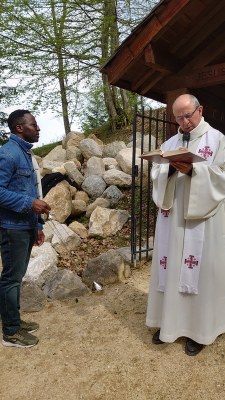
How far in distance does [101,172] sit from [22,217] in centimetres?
557

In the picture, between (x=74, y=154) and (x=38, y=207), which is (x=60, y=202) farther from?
(x=38, y=207)

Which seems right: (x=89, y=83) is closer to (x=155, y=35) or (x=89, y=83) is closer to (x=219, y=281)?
(x=155, y=35)

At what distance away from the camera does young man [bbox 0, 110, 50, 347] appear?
312 cm

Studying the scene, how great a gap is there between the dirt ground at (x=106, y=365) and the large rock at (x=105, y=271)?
868 mm

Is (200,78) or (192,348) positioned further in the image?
(200,78)

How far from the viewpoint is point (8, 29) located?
418 inches

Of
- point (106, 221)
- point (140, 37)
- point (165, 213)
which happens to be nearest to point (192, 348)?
point (165, 213)

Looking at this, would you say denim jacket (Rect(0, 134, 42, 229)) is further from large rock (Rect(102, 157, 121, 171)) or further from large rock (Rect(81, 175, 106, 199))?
large rock (Rect(102, 157, 121, 171))

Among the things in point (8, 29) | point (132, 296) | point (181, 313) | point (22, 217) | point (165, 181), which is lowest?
point (132, 296)

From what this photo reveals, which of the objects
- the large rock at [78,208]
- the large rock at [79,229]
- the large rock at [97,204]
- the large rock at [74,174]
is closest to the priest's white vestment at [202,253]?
the large rock at [79,229]

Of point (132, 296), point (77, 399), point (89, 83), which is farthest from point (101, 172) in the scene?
point (77, 399)

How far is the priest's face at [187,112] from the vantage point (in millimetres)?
2959

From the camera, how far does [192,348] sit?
318 centimetres

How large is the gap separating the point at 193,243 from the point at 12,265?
1652 mm
